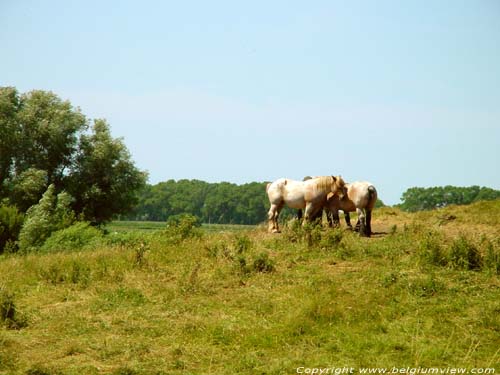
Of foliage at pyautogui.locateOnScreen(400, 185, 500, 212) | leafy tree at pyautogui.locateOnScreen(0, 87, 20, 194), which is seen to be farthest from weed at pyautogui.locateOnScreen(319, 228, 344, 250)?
foliage at pyautogui.locateOnScreen(400, 185, 500, 212)

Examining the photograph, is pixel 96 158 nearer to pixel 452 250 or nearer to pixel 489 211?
pixel 489 211

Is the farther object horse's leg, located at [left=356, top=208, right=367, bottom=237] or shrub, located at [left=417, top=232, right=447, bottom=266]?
horse's leg, located at [left=356, top=208, right=367, bottom=237]

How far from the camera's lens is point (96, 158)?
35812mm

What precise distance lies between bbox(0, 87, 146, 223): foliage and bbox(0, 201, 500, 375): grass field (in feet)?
64.5

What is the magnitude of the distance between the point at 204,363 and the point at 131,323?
233 centimetres

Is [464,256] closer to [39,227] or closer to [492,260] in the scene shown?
[492,260]

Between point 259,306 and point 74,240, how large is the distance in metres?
12.0

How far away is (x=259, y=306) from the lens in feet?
34.0

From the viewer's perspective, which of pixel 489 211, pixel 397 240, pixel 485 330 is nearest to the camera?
pixel 485 330

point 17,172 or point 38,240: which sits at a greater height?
point 17,172

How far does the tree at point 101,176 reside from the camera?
117ft

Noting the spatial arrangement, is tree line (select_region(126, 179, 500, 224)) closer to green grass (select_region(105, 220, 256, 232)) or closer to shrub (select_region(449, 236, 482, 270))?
green grass (select_region(105, 220, 256, 232))

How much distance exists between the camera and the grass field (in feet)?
26.5

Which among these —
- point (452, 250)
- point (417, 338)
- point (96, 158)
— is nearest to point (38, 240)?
point (96, 158)
